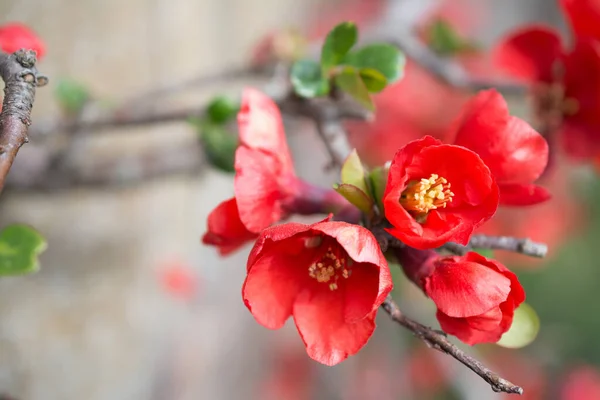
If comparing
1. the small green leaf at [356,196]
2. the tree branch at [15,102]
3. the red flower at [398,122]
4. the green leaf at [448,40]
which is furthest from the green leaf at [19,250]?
the red flower at [398,122]

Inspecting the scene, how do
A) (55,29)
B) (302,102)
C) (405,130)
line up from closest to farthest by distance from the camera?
1. (302,102)
2. (55,29)
3. (405,130)

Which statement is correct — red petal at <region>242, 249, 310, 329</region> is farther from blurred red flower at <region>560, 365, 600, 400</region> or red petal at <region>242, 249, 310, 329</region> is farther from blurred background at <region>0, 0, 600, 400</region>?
blurred red flower at <region>560, 365, 600, 400</region>

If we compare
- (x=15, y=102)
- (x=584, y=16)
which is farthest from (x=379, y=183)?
(x=584, y=16)

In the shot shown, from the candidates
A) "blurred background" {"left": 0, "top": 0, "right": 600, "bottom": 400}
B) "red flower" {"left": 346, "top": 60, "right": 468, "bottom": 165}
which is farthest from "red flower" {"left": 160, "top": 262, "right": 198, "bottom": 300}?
"red flower" {"left": 346, "top": 60, "right": 468, "bottom": 165}

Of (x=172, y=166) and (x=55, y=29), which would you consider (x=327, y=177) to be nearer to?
(x=172, y=166)

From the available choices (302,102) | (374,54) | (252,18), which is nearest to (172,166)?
(302,102)

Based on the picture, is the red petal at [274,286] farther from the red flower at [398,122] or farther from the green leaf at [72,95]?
the red flower at [398,122]

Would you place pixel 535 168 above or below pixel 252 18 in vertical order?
above

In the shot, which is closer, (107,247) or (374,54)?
(374,54)
